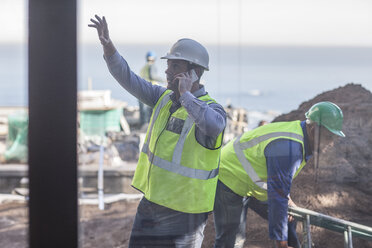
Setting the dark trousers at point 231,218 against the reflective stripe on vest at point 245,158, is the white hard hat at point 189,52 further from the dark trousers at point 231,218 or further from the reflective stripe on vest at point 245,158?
the dark trousers at point 231,218

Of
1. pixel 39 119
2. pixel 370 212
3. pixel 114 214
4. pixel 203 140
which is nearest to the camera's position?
pixel 39 119

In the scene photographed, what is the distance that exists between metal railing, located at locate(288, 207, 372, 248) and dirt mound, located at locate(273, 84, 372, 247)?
0.19 feet

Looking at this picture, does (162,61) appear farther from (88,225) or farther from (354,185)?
(88,225)

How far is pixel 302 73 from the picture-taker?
94.1 inches

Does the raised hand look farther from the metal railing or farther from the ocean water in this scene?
the metal railing

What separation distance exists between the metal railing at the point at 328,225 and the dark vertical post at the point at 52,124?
1.47m

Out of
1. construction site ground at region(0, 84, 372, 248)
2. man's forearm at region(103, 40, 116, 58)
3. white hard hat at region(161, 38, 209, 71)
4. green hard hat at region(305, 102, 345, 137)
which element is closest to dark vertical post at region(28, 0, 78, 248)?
man's forearm at region(103, 40, 116, 58)

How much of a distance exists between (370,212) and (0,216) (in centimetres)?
303

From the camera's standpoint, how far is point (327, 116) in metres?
2.20

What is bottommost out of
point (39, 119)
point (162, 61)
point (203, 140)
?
point (203, 140)

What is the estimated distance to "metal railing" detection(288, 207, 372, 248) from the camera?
7.75ft

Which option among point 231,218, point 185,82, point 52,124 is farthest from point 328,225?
point 52,124

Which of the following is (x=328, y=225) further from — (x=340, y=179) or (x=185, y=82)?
(x=185, y=82)

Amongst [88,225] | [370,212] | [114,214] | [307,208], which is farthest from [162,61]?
[114,214]
